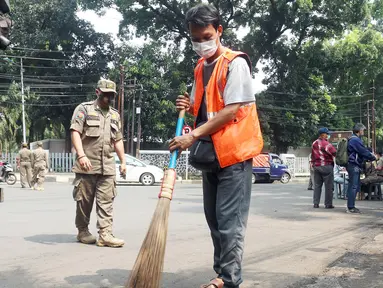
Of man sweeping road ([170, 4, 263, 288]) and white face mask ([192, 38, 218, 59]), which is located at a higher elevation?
white face mask ([192, 38, 218, 59])

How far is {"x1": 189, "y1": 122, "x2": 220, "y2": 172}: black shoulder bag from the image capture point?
3277mm

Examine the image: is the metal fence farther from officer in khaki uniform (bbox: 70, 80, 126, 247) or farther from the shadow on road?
officer in khaki uniform (bbox: 70, 80, 126, 247)

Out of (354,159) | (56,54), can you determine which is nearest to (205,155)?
(354,159)

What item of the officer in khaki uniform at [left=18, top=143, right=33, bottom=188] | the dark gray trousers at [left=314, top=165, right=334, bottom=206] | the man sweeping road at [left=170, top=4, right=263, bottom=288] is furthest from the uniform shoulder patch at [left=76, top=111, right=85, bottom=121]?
the officer in khaki uniform at [left=18, top=143, right=33, bottom=188]

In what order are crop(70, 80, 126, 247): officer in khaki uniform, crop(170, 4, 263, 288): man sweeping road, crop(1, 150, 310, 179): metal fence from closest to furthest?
crop(170, 4, 263, 288): man sweeping road < crop(70, 80, 126, 247): officer in khaki uniform < crop(1, 150, 310, 179): metal fence

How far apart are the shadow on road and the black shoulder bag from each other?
307 cm

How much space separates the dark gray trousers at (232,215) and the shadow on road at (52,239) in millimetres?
3083

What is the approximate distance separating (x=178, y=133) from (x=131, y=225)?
4249 millimetres

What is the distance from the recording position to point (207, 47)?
11.0 feet

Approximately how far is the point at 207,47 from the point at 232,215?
1.15 meters

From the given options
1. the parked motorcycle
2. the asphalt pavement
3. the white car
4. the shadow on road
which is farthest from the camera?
the white car

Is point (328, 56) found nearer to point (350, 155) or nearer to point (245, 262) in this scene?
point (350, 155)

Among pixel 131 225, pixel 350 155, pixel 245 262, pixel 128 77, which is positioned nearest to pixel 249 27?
pixel 128 77

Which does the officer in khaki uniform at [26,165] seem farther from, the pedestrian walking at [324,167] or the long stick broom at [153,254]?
the long stick broom at [153,254]
